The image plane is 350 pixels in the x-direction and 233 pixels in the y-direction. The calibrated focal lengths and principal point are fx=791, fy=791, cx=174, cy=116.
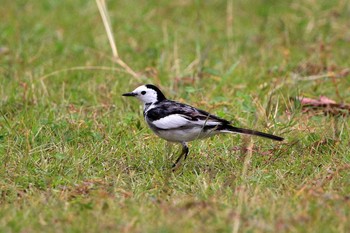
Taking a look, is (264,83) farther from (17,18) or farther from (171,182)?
(17,18)

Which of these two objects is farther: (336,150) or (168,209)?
(336,150)

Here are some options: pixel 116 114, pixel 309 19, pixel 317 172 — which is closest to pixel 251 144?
pixel 317 172

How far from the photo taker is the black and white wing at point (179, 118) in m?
5.76

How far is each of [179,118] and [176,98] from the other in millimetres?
1710

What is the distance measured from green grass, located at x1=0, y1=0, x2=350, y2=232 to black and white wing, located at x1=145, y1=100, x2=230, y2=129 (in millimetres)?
295

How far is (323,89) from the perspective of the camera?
780cm

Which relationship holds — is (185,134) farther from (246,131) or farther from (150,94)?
(150,94)

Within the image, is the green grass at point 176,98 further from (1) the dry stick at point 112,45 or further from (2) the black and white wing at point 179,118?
(2) the black and white wing at point 179,118

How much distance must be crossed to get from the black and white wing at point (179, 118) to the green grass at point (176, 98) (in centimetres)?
30

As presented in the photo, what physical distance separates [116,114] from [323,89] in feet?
7.02

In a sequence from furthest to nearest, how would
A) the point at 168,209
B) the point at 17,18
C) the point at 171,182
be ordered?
the point at 17,18 < the point at 171,182 < the point at 168,209

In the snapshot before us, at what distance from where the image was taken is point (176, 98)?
7.57 m

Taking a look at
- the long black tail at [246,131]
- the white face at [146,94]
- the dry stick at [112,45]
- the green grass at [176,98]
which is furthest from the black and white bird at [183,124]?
the dry stick at [112,45]

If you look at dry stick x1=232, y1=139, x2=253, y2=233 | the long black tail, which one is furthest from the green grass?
the long black tail
